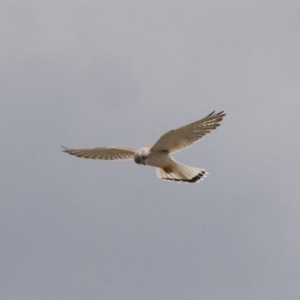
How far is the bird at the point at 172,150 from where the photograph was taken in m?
17.3

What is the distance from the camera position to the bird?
56.9ft

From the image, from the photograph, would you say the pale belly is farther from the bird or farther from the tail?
the tail

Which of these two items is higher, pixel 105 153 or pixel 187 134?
pixel 105 153

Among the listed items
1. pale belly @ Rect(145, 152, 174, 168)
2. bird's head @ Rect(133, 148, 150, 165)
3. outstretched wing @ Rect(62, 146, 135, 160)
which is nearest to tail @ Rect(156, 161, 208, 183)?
pale belly @ Rect(145, 152, 174, 168)

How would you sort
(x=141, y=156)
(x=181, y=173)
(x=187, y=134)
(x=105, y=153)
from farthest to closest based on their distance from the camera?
(x=105, y=153) → (x=181, y=173) → (x=141, y=156) → (x=187, y=134)

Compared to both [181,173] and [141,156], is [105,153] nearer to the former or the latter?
[141,156]

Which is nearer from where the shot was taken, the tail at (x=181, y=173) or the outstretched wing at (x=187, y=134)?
the outstretched wing at (x=187, y=134)

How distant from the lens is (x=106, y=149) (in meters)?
19.1

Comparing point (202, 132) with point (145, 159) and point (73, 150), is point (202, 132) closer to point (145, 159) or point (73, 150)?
point (145, 159)

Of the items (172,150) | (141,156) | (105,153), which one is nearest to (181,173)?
(172,150)

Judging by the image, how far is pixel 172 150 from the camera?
59.3ft

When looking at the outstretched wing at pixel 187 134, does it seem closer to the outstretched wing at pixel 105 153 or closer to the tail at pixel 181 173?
the tail at pixel 181 173

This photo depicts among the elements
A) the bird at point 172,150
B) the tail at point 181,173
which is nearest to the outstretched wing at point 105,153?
the bird at point 172,150

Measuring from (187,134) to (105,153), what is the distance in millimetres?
2377
